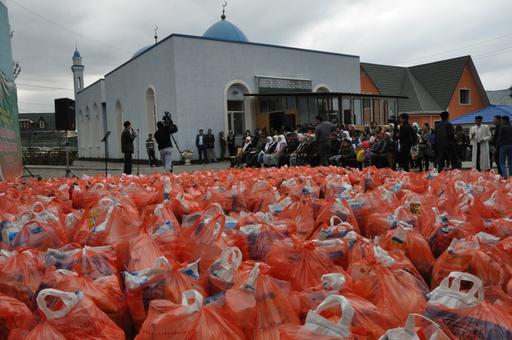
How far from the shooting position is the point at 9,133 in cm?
955

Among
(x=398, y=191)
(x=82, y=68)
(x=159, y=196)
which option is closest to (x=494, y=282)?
(x=398, y=191)

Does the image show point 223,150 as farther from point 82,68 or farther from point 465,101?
point 82,68

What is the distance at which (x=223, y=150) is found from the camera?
22.1 meters

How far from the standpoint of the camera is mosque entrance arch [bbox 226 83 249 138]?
23.1 metres

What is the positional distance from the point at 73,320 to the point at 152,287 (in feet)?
1.06

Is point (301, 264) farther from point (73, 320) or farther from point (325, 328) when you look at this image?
point (73, 320)

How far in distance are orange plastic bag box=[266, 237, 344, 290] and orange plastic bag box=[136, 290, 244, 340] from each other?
0.54 m

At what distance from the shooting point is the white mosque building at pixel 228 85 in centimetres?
2123

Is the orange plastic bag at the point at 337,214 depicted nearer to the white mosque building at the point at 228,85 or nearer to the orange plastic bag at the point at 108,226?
the orange plastic bag at the point at 108,226

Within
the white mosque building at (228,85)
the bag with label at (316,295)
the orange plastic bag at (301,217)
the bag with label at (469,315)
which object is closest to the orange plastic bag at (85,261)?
the bag with label at (316,295)

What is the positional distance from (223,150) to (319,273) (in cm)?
2041

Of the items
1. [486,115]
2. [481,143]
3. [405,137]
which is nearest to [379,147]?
[405,137]

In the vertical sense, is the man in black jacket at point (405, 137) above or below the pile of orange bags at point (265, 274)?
above

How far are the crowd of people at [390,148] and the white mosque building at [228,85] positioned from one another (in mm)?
5012
